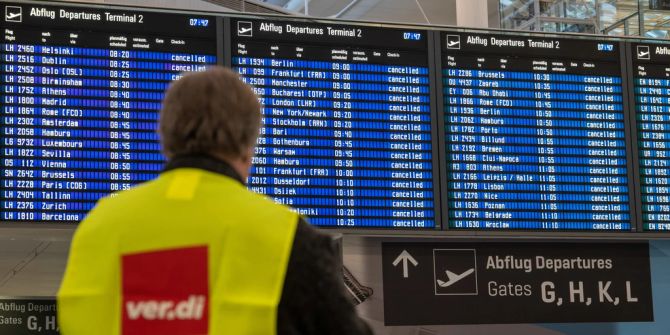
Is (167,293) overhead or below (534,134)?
below

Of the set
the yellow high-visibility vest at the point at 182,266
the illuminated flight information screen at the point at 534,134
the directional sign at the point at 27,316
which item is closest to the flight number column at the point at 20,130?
the directional sign at the point at 27,316

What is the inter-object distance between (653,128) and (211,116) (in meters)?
5.09

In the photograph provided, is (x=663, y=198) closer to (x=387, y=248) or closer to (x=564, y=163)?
(x=564, y=163)

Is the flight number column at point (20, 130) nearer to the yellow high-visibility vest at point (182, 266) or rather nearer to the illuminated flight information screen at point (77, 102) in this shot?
the illuminated flight information screen at point (77, 102)

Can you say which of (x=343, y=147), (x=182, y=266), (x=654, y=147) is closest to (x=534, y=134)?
(x=654, y=147)

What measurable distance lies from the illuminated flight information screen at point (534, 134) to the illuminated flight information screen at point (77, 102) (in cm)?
167

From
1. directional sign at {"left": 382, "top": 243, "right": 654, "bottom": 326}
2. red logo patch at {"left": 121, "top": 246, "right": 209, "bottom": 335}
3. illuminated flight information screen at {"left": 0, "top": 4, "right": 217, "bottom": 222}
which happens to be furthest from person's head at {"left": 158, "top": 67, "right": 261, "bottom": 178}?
directional sign at {"left": 382, "top": 243, "right": 654, "bottom": 326}

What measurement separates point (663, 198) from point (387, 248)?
5.69 ft

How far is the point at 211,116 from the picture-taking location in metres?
1.62

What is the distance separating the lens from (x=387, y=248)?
5957 millimetres

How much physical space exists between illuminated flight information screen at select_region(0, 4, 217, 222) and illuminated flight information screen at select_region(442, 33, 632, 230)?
5.47 ft

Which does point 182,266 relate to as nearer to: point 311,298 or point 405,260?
point 311,298

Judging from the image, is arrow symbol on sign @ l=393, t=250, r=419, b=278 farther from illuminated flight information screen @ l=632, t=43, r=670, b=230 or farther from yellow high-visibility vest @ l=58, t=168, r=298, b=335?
yellow high-visibility vest @ l=58, t=168, r=298, b=335

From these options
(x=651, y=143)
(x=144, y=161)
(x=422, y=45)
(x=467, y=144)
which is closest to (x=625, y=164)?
(x=651, y=143)
